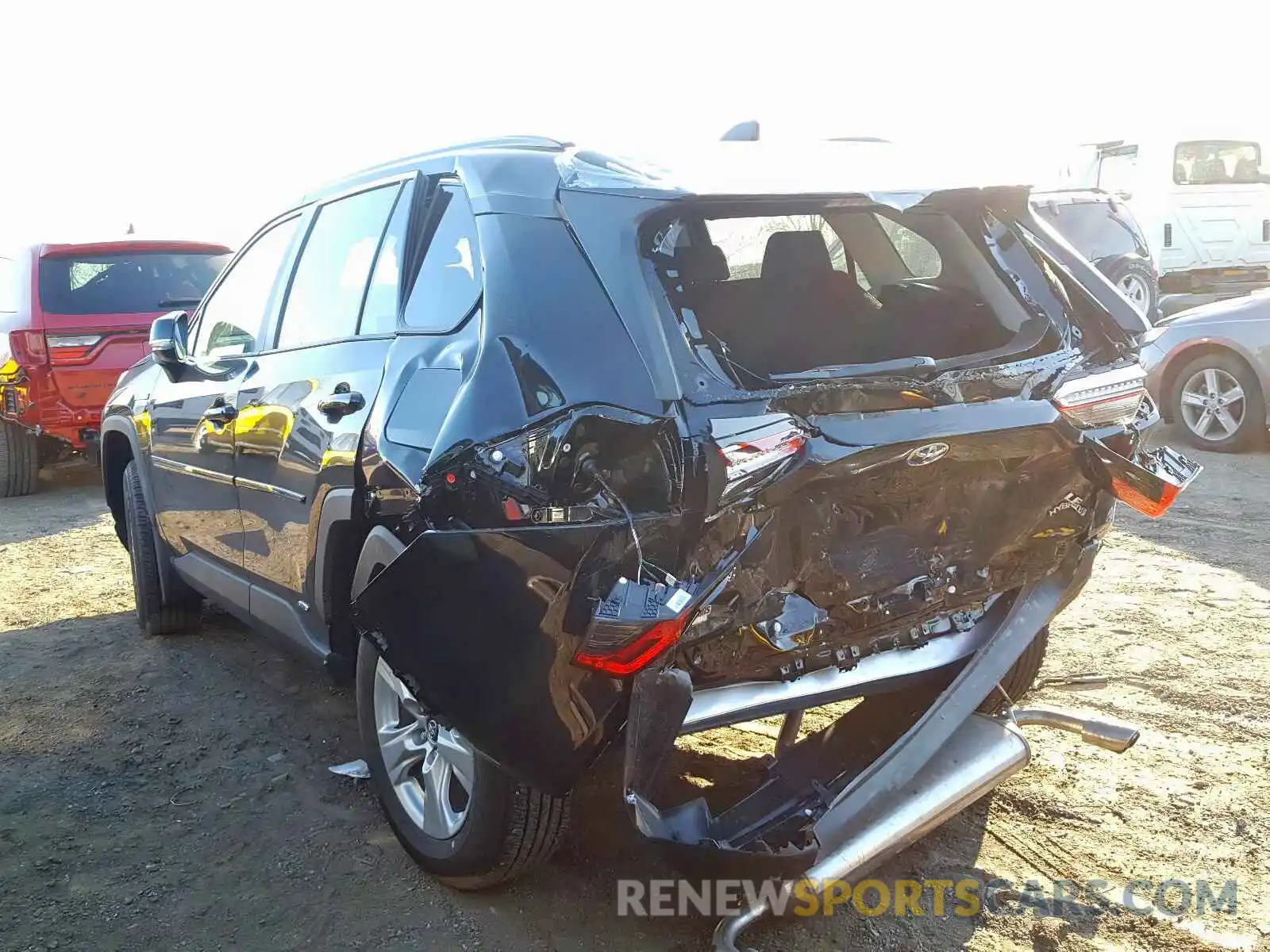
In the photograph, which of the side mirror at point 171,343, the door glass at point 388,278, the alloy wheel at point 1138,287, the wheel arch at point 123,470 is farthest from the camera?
the alloy wheel at point 1138,287

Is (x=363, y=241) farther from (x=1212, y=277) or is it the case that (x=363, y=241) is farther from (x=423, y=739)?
(x=1212, y=277)

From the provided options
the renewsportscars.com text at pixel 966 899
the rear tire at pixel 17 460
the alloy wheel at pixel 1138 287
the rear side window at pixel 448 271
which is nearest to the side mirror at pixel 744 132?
the rear side window at pixel 448 271

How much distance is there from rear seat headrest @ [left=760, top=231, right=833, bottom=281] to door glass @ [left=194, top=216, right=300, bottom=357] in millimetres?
1706

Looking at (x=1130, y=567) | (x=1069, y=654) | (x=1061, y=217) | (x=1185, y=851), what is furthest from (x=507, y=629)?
(x=1061, y=217)

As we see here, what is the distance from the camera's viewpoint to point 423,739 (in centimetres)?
292

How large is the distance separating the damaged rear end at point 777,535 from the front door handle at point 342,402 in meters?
0.51

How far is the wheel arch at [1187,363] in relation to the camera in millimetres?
7738

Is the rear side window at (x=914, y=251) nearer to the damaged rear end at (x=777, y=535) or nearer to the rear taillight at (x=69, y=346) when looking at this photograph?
the damaged rear end at (x=777, y=535)

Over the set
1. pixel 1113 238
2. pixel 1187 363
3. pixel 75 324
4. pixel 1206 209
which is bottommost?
pixel 1187 363

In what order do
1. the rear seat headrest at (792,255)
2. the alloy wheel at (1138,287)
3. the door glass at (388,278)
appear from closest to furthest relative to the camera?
the door glass at (388,278), the rear seat headrest at (792,255), the alloy wheel at (1138,287)

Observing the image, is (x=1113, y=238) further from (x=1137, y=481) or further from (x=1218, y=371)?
(x=1137, y=481)

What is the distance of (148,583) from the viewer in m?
4.93

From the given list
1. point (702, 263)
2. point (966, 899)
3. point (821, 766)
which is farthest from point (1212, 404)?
point (821, 766)

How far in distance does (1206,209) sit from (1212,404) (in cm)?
712
